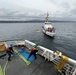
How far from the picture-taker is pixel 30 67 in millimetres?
8766

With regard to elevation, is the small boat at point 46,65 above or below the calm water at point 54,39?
above

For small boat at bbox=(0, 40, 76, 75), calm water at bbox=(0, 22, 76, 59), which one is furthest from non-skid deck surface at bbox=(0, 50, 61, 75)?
calm water at bbox=(0, 22, 76, 59)

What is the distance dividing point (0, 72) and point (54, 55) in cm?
522

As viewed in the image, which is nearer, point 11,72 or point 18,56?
point 11,72

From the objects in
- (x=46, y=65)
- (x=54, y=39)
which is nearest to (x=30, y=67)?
(x=46, y=65)

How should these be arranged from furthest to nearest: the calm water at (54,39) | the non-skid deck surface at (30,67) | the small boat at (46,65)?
the calm water at (54,39)
the non-skid deck surface at (30,67)
the small boat at (46,65)

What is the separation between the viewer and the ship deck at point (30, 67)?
26.2 ft

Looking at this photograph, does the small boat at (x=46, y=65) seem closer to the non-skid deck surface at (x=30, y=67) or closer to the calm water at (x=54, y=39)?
the non-skid deck surface at (x=30, y=67)

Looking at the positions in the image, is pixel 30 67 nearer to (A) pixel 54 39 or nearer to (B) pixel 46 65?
(B) pixel 46 65

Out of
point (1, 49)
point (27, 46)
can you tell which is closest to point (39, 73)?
point (27, 46)

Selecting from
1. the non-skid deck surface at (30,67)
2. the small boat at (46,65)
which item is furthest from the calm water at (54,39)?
the non-skid deck surface at (30,67)

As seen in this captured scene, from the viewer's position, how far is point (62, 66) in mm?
7793

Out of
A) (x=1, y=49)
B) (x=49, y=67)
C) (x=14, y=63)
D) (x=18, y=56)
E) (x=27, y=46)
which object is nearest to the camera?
(x=49, y=67)

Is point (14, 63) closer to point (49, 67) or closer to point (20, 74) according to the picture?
point (20, 74)
